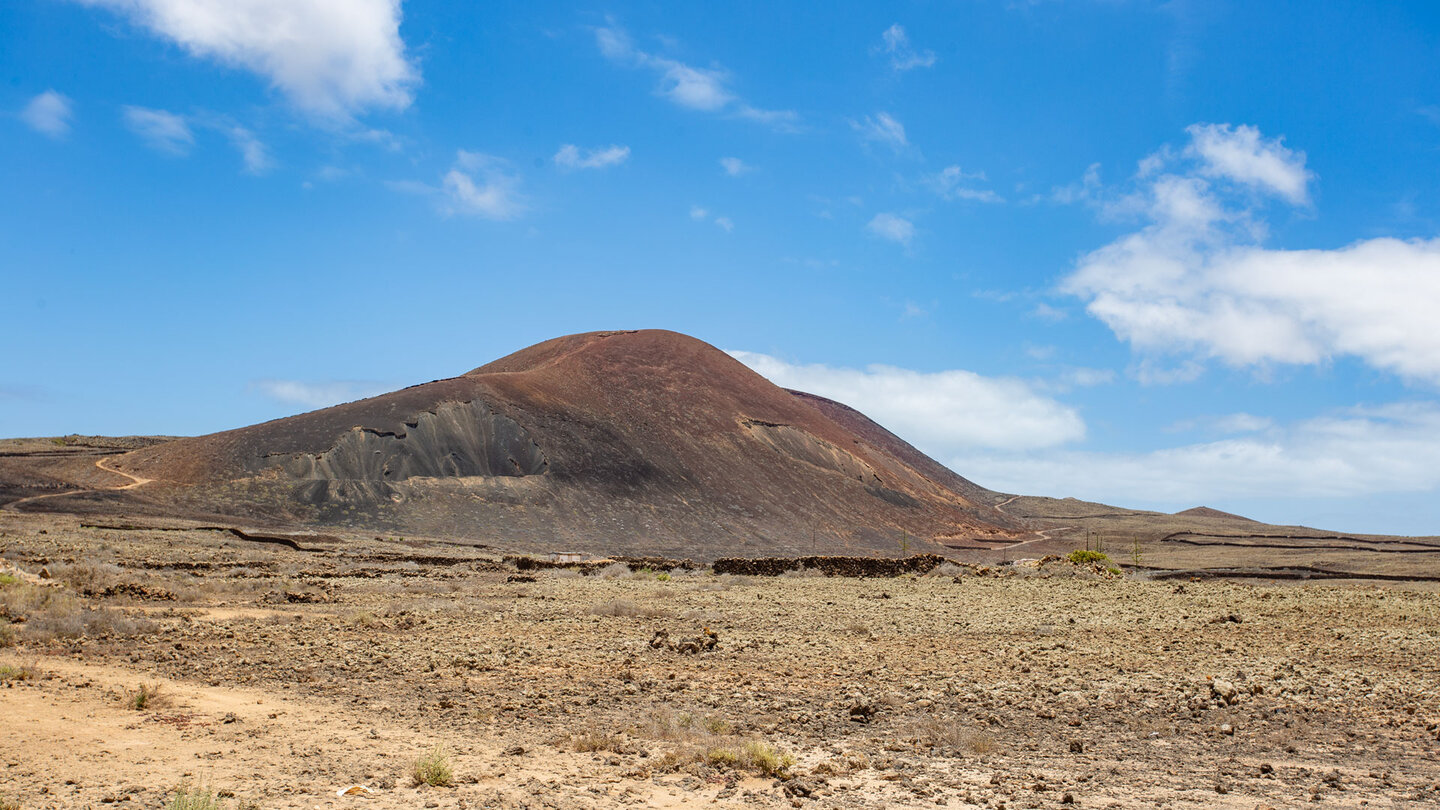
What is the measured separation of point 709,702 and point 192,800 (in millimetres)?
5656

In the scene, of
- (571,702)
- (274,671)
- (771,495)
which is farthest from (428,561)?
(771,495)

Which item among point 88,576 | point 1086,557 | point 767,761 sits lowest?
point 767,761

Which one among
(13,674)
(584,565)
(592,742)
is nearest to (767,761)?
(592,742)

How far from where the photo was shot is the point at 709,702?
1098 cm

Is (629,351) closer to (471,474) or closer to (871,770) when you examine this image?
(471,474)

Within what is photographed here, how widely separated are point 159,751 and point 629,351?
291ft

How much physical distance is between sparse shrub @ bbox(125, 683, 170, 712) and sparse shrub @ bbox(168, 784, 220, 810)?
334 centimetres

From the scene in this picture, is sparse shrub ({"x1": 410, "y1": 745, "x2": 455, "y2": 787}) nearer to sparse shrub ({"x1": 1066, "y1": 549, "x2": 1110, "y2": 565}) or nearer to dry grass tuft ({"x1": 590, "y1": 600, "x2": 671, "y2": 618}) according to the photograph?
dry grass tuft ({"x1": 590, "y1": 600, "x2": 671, "y2": 618})

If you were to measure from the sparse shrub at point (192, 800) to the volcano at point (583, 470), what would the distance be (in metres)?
49.1

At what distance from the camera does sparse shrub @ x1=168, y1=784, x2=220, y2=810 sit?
6.08m

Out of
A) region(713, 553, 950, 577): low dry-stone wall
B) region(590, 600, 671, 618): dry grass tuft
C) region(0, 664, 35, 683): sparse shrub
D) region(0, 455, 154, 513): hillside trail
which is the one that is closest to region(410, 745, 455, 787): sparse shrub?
region(0, 664, 35, 683): sparse shrub

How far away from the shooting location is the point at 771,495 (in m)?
76.5

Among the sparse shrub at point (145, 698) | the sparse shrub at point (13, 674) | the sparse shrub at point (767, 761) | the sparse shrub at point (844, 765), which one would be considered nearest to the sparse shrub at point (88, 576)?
the sparse shrub at point (13, 674)

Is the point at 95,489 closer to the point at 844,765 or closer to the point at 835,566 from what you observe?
the point at 835,566
